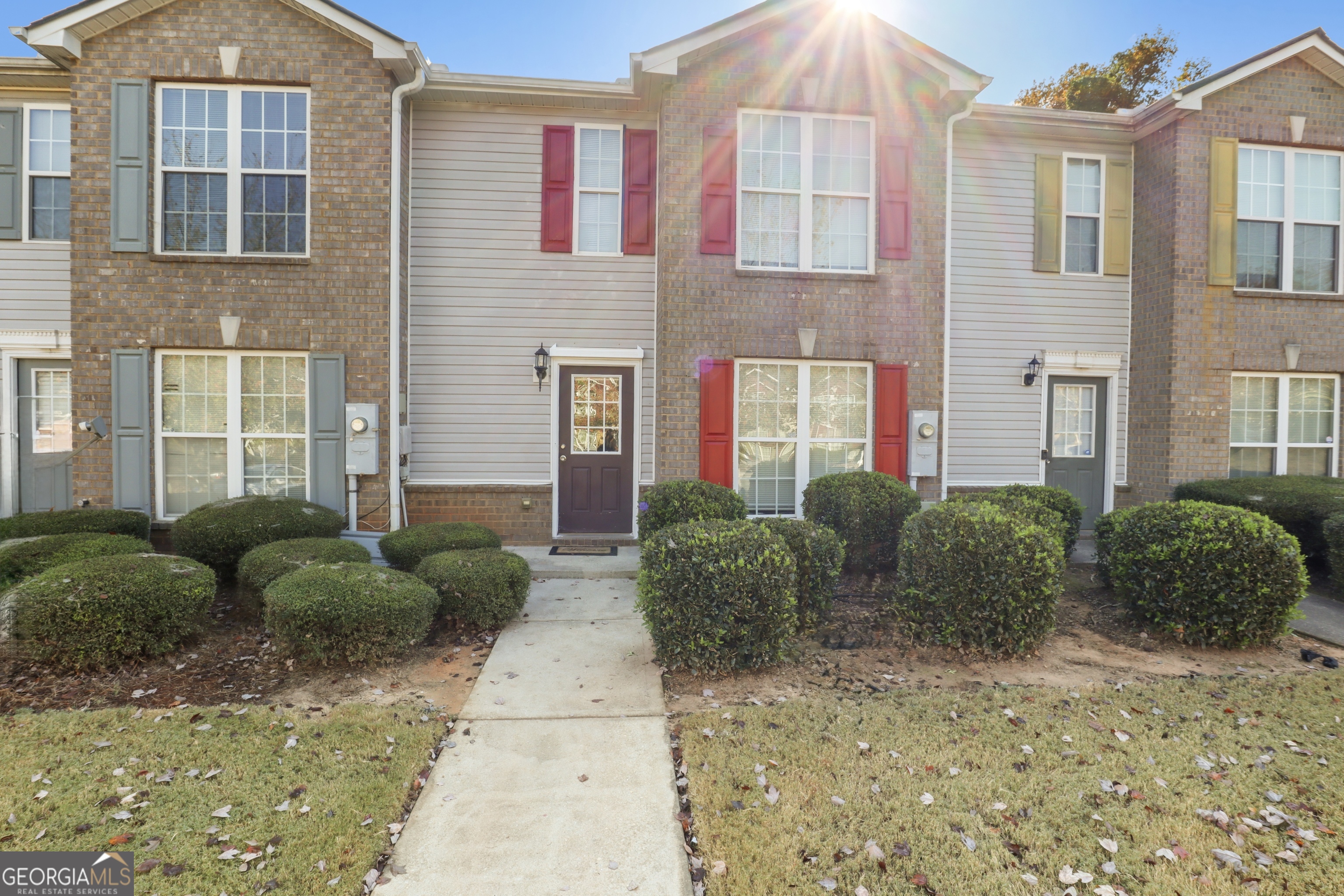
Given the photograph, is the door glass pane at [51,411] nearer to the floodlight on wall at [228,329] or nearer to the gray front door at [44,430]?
the gray front door at [44,430]

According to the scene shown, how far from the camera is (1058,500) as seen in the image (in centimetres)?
599

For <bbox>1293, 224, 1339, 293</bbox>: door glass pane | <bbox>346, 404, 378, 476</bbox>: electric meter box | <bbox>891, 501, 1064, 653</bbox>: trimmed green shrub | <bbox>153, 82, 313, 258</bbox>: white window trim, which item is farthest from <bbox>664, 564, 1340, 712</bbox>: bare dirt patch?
<bbox>153, 82, 313, 258</bbox>: white window trim

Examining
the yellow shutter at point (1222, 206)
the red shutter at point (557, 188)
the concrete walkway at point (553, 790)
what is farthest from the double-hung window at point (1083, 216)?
the concrete walkway at point (553, 790)

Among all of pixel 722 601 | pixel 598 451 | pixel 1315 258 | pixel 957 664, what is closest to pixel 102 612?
pixel 722 601

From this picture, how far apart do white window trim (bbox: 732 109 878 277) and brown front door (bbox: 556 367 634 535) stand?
1.98 metres

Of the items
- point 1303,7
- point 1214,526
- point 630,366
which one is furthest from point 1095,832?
point 1303,7

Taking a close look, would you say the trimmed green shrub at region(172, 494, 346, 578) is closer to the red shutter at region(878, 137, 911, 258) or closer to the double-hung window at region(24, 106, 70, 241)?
the double-hung window at region(24, 106, 70, 241)

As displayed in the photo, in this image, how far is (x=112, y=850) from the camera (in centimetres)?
225

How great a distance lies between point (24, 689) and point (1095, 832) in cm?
525

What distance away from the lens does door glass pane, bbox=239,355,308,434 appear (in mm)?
6555

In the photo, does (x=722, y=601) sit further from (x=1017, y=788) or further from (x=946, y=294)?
(x=946, y=294)

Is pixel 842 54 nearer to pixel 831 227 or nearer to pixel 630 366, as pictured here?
pixel 831 227

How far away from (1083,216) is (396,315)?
8.08 m

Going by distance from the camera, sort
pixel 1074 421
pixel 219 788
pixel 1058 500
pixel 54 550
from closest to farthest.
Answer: pixel 219 788 → pixel 54 550 → pixel 1058 500 → pixel 1074 421
